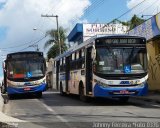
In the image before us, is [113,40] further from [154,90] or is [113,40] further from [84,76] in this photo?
[154,90]

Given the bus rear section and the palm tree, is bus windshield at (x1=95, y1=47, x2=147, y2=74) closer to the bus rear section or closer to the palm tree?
the bus rear section

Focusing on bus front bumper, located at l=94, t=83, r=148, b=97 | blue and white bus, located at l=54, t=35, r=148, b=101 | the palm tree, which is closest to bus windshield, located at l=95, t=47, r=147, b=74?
blue and white bus, located at l=54, t=35, r=148, b=101

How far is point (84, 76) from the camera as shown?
75.4 ft

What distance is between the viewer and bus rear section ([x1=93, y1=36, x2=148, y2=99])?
2083cm

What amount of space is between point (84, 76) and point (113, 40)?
2.74 metres

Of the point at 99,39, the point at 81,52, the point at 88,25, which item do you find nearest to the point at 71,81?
the point at 81,52

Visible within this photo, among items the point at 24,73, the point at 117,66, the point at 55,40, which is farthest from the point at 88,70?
the point at 55,40

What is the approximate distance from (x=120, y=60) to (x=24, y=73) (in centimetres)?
1020

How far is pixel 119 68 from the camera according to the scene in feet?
68.5

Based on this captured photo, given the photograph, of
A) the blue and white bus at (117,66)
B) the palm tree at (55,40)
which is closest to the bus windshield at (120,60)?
the blue and white bus at (117,66)

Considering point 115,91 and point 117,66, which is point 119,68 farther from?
point 115,91

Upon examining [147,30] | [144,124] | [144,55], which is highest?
[147,30]

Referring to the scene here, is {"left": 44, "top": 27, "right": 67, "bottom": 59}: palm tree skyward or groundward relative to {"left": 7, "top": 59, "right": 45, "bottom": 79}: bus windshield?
skyward

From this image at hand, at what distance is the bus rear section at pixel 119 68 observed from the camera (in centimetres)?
2083
